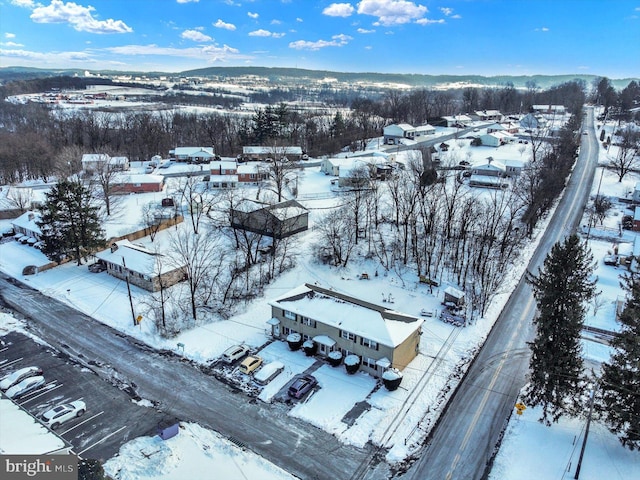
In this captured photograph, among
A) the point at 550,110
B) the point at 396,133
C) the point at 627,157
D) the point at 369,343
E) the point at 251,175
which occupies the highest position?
the point at 550,110

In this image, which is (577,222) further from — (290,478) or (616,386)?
(290,478)

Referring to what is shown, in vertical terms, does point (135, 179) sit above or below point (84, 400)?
above

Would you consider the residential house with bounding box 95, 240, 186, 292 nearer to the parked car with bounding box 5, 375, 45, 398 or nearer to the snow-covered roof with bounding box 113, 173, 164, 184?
the parked car with bounding box 5, 375, 45, 398

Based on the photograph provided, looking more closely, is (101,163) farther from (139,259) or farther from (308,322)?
(308,322)

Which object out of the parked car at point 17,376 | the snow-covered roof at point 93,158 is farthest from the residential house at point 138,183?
the parked car at point 17,376

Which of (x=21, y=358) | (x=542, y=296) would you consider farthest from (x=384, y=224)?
(x=21, y=358)

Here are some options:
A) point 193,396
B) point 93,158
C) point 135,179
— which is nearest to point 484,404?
point 193,396

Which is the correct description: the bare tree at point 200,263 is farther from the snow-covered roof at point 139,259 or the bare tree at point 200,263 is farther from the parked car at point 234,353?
the parked car at point 234,353
